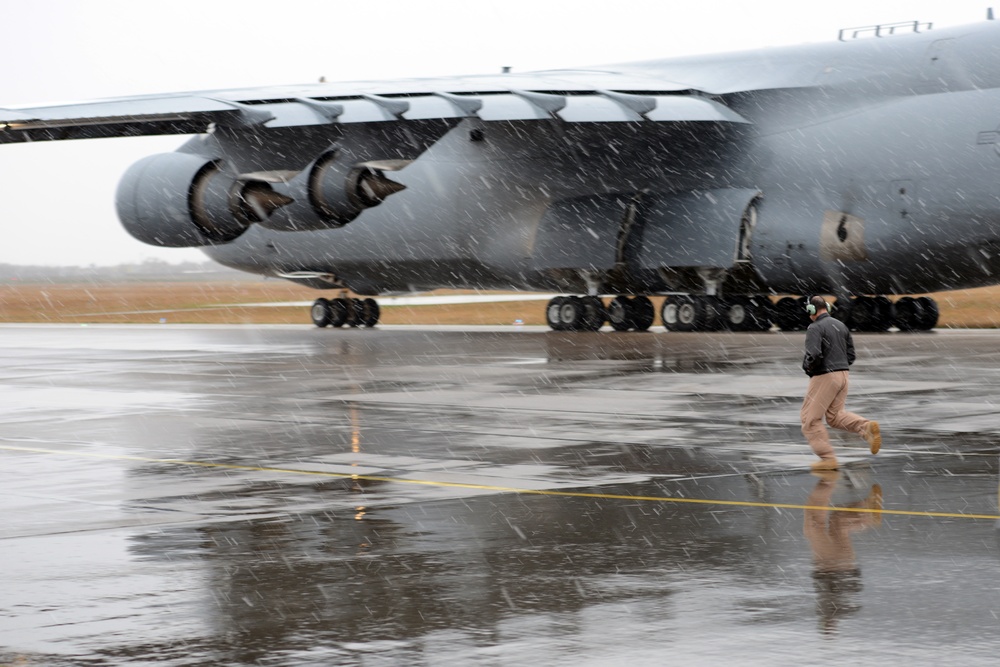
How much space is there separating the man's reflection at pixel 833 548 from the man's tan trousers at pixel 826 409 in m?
0.64

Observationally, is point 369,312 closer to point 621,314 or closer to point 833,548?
point 621,314

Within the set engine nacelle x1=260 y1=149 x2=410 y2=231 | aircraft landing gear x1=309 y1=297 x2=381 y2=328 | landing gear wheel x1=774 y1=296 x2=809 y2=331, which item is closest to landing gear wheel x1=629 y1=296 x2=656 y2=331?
landing gear wheel x1=774 y1=296 x2=809 y2=331

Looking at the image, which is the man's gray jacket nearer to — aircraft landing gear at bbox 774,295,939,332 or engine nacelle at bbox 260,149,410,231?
engine nacelle at bbox 260,149,410,231

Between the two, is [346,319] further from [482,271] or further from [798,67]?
[798,67]

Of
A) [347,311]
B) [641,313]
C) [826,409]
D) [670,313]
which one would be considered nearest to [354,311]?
[347,311]

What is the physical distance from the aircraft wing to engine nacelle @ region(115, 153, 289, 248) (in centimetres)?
93

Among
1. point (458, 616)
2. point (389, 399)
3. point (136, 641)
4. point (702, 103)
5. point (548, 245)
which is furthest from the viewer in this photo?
point (548, 245)

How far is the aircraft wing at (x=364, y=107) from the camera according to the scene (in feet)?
83.5

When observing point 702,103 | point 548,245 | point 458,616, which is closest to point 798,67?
point 702,103

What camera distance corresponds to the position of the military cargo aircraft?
86.4 ft

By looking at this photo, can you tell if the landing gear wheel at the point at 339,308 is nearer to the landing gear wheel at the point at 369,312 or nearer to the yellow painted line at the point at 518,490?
the landing gear wheel at the point at 369,312

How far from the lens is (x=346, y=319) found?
42.1 m

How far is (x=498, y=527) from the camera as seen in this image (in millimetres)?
9109

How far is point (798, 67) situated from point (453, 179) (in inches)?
320
